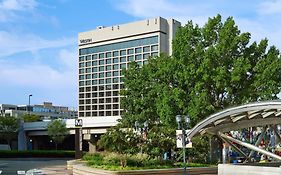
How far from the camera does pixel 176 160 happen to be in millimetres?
31641

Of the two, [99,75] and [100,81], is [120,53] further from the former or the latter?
[100,81]

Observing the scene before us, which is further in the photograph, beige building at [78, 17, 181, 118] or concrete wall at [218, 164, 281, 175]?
beige building at [78, 17, 181, 118]

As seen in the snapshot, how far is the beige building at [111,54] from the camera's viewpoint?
427 ft

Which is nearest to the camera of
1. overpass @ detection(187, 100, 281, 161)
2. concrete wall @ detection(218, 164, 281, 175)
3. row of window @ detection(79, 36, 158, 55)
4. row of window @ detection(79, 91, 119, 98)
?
concrete wall @ detection(218, 164, 281, 175)

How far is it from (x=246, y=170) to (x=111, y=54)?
121509 millimetres

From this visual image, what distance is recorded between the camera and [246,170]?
2189 centimetres

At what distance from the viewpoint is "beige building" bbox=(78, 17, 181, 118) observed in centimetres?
13025

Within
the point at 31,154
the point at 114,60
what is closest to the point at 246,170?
the point at 31,154

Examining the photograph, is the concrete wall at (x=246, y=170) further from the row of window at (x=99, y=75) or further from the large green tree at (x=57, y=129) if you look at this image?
the row of window at (x=99, y=75)

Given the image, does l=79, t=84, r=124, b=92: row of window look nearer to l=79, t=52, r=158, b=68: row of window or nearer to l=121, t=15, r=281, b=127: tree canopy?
l=79, t=52, r=158, b=68: row of window

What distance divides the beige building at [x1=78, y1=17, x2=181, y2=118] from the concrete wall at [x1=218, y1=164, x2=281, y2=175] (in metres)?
105

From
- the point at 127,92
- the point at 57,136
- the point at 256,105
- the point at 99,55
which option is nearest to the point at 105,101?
the point at 99,55

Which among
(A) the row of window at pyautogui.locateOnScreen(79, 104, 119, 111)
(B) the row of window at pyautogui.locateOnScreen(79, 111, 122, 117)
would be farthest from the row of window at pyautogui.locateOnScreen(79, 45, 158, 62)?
(B) the row of window at pyautogui.locateOnScreen(79, 111, 122, 117)

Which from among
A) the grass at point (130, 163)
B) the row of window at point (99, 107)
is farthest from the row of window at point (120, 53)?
the grass at point (130, 163)
